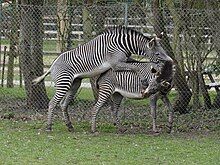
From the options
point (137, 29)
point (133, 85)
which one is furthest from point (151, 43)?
point (137, 29)

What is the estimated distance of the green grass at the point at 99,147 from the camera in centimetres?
868

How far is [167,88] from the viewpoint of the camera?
36.2 ft

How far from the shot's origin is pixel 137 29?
13766 millimetres

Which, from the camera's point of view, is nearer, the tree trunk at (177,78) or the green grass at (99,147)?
the green grass at (99,147)

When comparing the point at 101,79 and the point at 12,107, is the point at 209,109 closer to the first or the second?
the point at 101,79

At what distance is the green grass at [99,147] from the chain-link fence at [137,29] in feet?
6.34

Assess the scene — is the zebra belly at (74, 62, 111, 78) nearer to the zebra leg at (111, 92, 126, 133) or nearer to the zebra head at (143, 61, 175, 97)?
the zebra leg at (111, 92, 126, 133)

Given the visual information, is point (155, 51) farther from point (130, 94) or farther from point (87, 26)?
point (87, 26)

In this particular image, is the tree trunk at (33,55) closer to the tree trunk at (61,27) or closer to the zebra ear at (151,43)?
the tree trunk at (61,27)

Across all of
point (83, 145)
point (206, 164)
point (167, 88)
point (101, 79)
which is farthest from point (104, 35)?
point (206, 164)

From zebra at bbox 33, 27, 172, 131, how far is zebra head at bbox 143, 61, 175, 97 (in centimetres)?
21

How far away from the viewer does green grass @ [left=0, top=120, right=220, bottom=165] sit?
868 cm

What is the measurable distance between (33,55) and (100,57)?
2702mm

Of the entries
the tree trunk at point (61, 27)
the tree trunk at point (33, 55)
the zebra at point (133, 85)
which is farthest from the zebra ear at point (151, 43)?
the tree trunk at point (33, 55)
